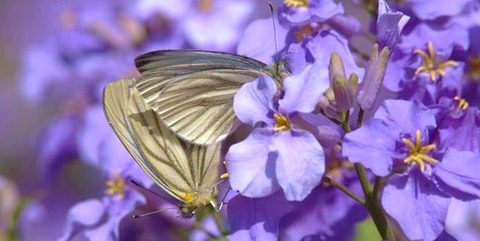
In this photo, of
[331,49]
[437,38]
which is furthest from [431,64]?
[331,49]

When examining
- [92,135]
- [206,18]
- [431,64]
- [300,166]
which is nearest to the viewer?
[300,166]

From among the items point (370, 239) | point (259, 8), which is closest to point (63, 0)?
point (259, 8)

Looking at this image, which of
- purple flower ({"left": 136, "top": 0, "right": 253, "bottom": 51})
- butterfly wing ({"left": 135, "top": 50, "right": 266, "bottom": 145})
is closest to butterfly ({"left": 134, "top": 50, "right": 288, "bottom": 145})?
butterfly wing ({"left": 135, "top": 50, "right": 266, "bottom": 145})

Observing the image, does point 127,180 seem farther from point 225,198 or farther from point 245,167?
point 245,167

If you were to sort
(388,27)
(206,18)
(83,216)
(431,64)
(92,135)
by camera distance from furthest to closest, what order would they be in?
1. (206,18)
2. (92,135)
3. (83,216)
4. (431,64)
5. (388,27)

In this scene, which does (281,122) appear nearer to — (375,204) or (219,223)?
(375,204)
